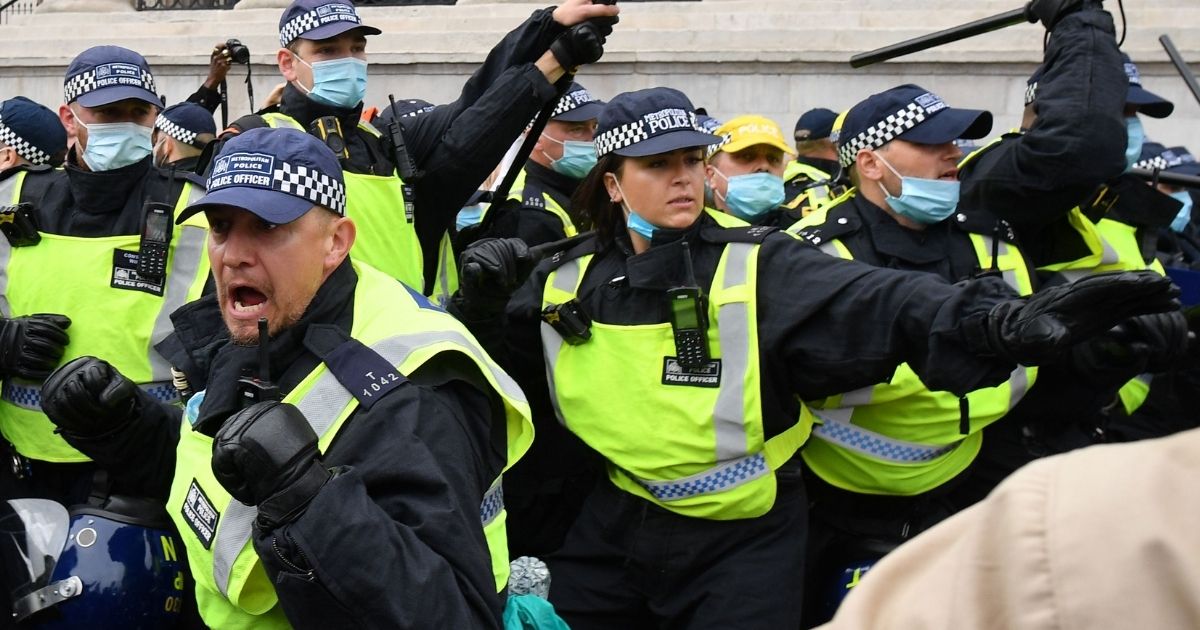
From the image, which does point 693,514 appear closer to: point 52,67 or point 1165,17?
point 1165,17

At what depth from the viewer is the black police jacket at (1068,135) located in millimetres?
3957

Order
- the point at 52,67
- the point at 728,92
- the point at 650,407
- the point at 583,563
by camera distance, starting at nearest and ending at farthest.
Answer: the point at 650,407 → the point at 583,563 → the point at 728,92 → the point at 52,67

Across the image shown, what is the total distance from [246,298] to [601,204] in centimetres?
166

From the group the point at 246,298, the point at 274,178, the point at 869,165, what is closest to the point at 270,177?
the point at 274,178

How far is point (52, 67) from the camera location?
49.9 feet

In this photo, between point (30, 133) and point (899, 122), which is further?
point (30, 133)

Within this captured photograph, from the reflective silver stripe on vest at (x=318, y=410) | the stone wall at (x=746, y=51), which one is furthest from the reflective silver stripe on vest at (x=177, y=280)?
the stone wall at (x=746, y=51)

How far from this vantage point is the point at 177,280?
4.21m

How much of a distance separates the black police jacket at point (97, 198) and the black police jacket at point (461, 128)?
41cm

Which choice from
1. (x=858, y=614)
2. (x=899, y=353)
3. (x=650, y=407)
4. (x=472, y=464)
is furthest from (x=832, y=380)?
(x=858, y=614)

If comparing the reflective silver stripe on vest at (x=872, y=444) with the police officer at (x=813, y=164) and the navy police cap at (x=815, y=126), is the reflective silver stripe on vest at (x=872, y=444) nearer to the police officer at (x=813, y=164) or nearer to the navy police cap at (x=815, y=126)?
the police officer at (x=813, y=164)

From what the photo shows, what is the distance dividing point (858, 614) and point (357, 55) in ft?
14.4

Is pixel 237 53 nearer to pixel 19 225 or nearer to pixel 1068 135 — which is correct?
pixel 19 225

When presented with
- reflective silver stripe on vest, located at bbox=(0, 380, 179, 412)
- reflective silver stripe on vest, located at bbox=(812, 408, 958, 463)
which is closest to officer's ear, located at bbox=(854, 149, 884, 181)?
reflective silver stripe on vest, located at bbox=(812, 408, 958, 463)
